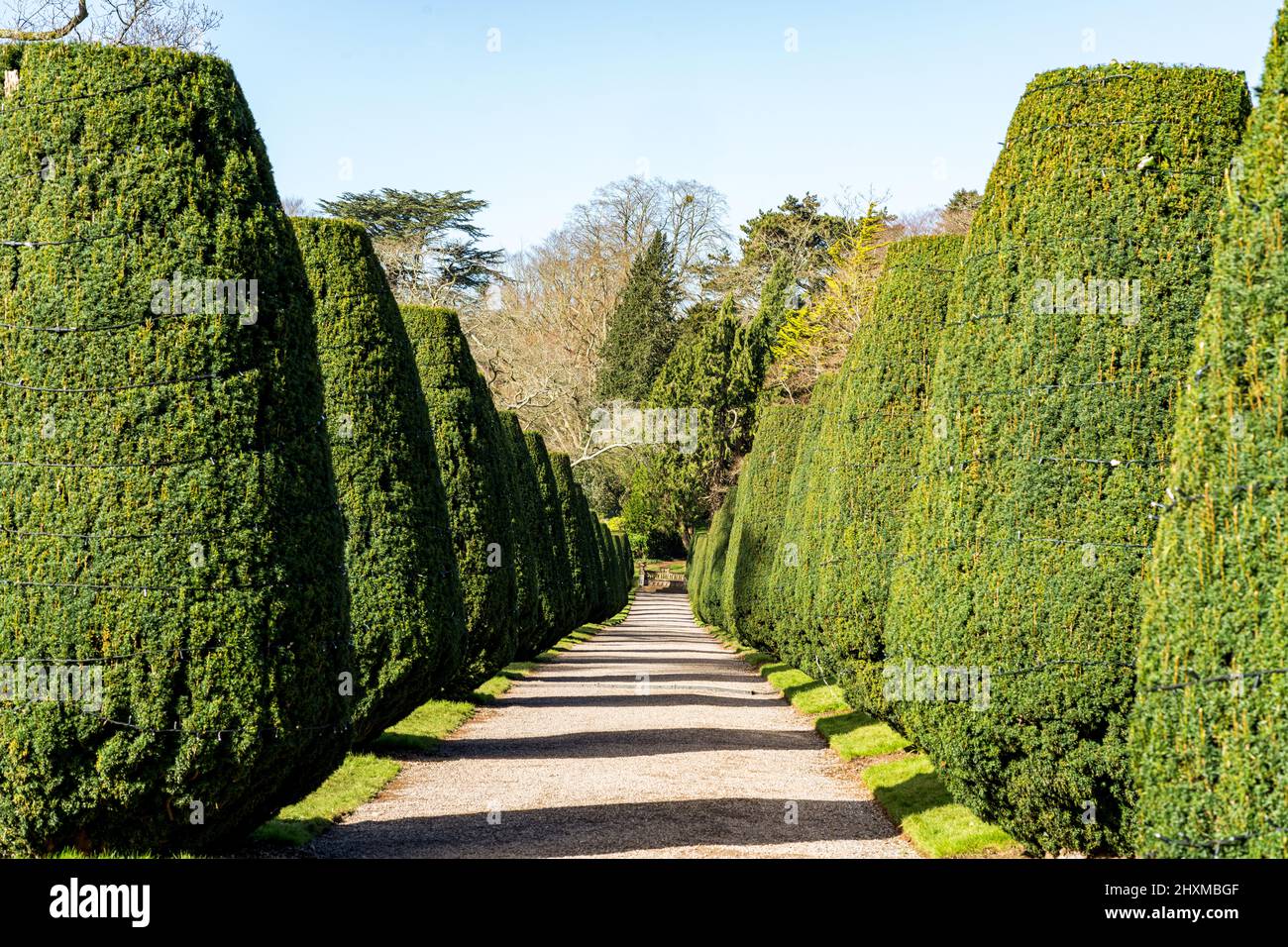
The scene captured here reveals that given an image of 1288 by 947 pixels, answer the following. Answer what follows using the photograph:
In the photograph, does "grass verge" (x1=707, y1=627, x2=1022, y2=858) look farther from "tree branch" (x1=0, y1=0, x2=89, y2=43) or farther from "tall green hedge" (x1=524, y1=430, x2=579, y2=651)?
"tree branch" (x1=0, y1=0, x2=89, y2=43)

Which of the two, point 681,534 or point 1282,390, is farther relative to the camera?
point 681,534

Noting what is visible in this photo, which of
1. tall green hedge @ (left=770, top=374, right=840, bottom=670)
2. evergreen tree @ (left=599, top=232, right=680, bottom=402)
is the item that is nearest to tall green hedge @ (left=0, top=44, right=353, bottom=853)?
tall green hedge @ (left=770, top=374, right=840, bottom=670)

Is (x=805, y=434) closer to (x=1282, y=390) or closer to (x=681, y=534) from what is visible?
→ (x=1282, y=390)

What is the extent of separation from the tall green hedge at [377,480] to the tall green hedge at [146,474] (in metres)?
3.24

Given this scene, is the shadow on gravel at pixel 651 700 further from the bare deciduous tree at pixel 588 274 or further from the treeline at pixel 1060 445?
the bare deciduous tree at pixel 588 274

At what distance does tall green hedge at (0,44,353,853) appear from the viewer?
19.5ft

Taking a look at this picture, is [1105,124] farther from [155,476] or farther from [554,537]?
[554,537]

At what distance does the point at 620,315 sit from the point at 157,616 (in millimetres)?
58517

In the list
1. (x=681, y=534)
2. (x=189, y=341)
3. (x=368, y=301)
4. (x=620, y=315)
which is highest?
(x=620, y=315)


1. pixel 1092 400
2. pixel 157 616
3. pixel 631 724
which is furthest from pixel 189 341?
pixel 631 724

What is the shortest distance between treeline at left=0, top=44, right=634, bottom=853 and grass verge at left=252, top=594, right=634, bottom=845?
78cm

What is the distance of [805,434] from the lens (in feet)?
56.8

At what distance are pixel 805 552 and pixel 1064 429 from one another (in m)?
8.16

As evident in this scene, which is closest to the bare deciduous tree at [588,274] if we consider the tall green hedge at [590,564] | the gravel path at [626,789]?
the tall green hedge at [590,564]
